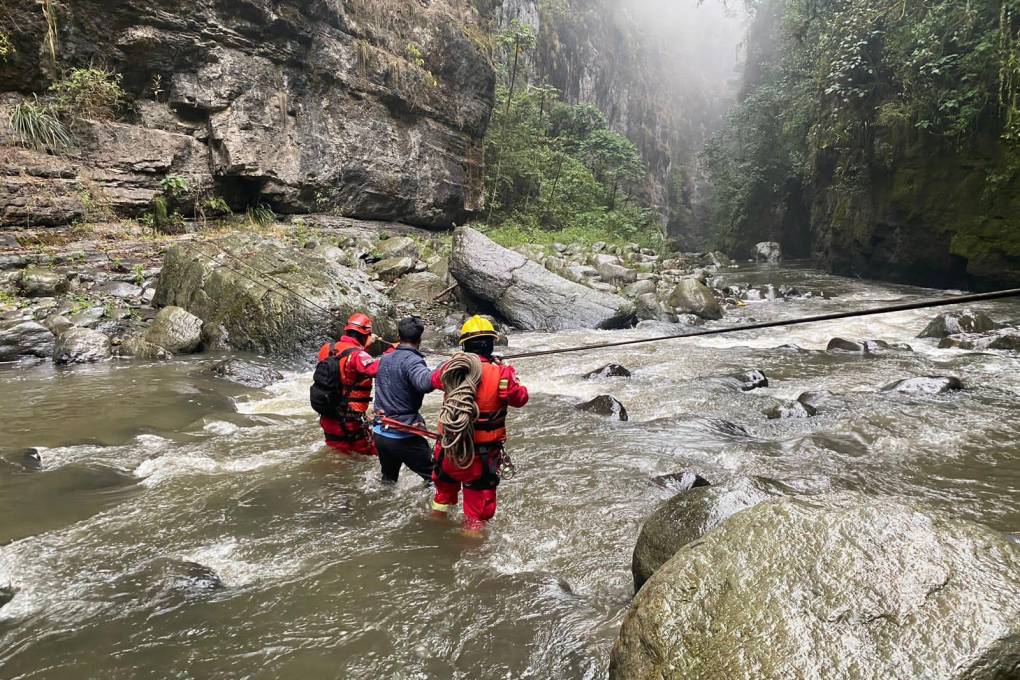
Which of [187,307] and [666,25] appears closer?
[187,307]

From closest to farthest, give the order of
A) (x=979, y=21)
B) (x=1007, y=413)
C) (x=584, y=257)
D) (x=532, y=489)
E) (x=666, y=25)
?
1. (x=532, y=489)
2. (x=1007, y=413)
3. (x=979, y=21)
4. (x=584, y=257)
5. (x=666, y=25)

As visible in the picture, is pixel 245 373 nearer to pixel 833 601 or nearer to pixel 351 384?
pixel 351 384

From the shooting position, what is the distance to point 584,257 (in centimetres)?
1988

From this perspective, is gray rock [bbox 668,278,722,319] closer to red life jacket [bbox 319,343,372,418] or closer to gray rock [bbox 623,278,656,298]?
gray rock [bbox 623,278,656,298]

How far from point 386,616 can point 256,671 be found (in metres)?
0.66

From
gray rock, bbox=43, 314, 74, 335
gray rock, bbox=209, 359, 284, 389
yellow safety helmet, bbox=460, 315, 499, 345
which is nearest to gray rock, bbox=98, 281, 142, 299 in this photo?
gray rock, bbox=43, 314, 74, 335

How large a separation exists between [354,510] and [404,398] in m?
0.91

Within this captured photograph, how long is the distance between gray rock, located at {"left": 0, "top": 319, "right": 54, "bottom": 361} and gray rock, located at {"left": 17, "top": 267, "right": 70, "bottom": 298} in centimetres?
137

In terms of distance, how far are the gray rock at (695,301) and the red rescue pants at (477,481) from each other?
35.1 feet

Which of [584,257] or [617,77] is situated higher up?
[617,77]

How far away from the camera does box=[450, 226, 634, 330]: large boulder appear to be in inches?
486

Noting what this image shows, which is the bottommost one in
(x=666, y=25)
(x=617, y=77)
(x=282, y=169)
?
(x=282, y=169)

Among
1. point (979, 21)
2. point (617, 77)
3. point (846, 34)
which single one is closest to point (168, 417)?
point (979, 21)

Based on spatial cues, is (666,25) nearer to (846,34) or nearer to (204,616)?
(846,34)
